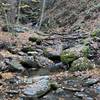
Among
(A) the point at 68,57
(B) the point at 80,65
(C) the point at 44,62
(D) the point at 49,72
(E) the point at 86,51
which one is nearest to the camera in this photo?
(B) the point at 80,65

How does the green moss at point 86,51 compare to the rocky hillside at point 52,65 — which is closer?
the rocky hillside at point 52,65

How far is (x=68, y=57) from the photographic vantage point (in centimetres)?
1274

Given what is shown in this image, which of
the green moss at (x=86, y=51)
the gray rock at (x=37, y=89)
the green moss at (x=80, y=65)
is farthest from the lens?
the green moss at (x=86, y=51)

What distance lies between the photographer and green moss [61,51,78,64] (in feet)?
Answer: 41.2

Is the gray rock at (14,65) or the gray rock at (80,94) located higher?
the gray rock at (14,65)

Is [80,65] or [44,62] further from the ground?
[80,65]

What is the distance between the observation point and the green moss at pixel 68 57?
41.2ft

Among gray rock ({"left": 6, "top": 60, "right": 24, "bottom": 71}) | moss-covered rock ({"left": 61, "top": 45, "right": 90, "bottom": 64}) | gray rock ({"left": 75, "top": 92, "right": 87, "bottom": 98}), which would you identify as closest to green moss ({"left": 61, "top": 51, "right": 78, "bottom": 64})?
moss-covered rock ({"left": 61, "top": 45, "right": 90, "bottom": 64})

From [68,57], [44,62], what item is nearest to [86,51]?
[68,57]

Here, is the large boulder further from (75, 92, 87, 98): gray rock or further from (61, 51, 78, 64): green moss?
(61, 51, 78, 64): green moss

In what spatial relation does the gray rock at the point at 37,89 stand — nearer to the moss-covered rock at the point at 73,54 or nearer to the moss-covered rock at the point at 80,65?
the moss-covered rock at the point at 80,65

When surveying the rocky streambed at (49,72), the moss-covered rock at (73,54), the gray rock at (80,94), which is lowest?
the gray rock at (80,94)

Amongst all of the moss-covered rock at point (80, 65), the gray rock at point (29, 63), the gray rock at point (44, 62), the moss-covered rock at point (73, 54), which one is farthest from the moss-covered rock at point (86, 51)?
the gray rock at point (29, 63)

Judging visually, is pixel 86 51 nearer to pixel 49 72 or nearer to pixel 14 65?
pixel 49 72
